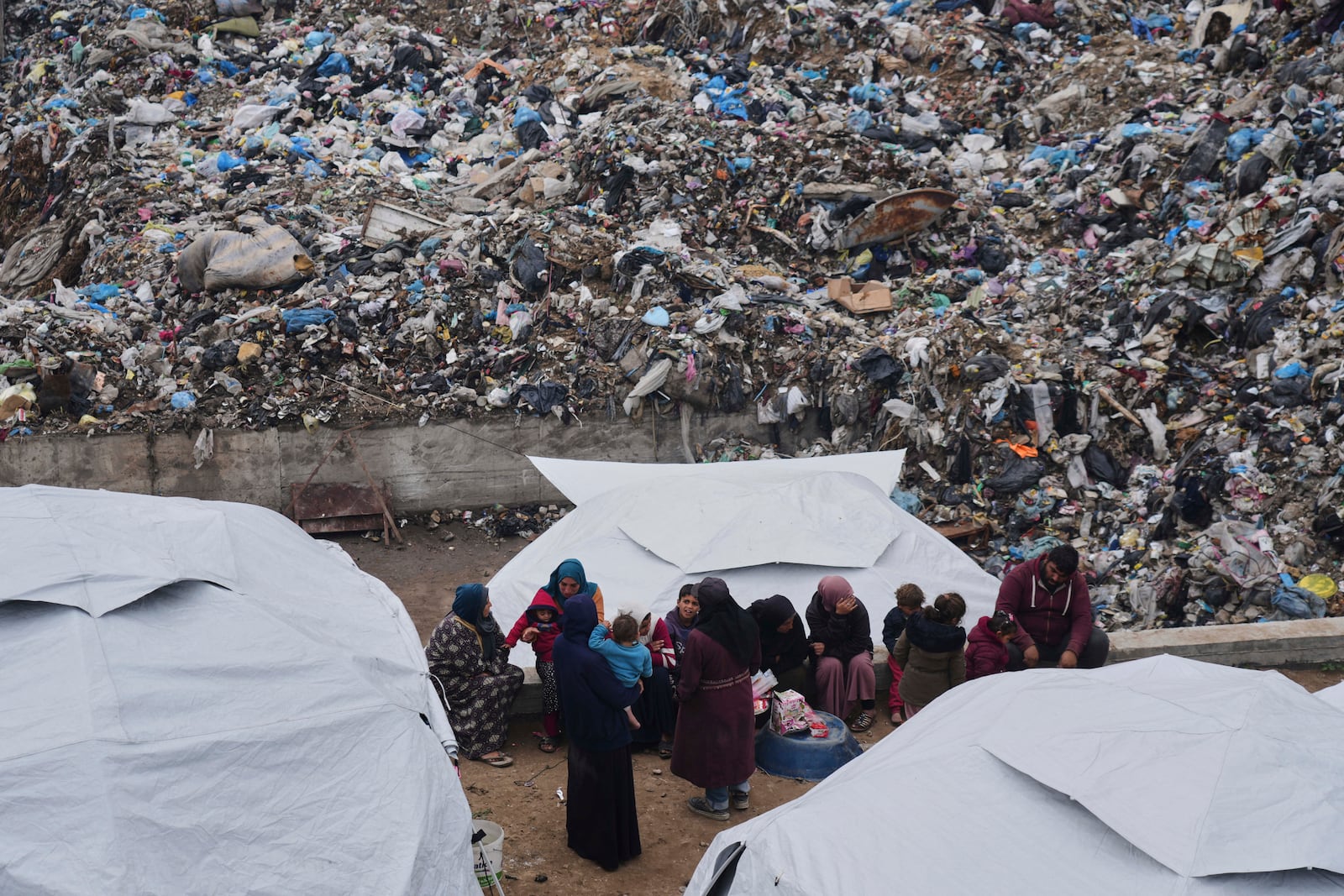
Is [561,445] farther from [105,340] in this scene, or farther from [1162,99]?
[1162,99]

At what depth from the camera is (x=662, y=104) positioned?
13.6m

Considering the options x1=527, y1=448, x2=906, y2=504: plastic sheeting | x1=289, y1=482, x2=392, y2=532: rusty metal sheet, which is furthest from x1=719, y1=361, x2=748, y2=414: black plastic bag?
x1=289, y1=482, x2=392, y2=532: rusty metal sheet

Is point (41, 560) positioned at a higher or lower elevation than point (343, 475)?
higher

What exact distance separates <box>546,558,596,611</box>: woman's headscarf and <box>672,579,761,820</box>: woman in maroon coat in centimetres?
76

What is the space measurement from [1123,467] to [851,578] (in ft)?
11.9

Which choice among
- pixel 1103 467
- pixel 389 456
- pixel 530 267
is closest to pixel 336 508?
pixel 389 456

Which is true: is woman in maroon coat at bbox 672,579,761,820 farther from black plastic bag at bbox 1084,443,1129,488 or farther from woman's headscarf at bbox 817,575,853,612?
black plastic bag at bbox 1084,443,1129,488

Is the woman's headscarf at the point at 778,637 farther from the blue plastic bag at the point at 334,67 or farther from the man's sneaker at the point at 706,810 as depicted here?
the blue plastic bag at the point at 334,67

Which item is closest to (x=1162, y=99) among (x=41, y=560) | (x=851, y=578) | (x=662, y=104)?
(x=662, y=104)

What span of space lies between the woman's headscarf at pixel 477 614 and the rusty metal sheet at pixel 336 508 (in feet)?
17.8

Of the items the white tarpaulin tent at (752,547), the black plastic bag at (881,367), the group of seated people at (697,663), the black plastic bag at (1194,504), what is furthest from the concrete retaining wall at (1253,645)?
the black plastic bag at (881,367)

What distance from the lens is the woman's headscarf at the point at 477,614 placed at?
4996 millimetres

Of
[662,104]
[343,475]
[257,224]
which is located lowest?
[343,475]

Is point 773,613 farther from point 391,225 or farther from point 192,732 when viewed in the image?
point 391,225
